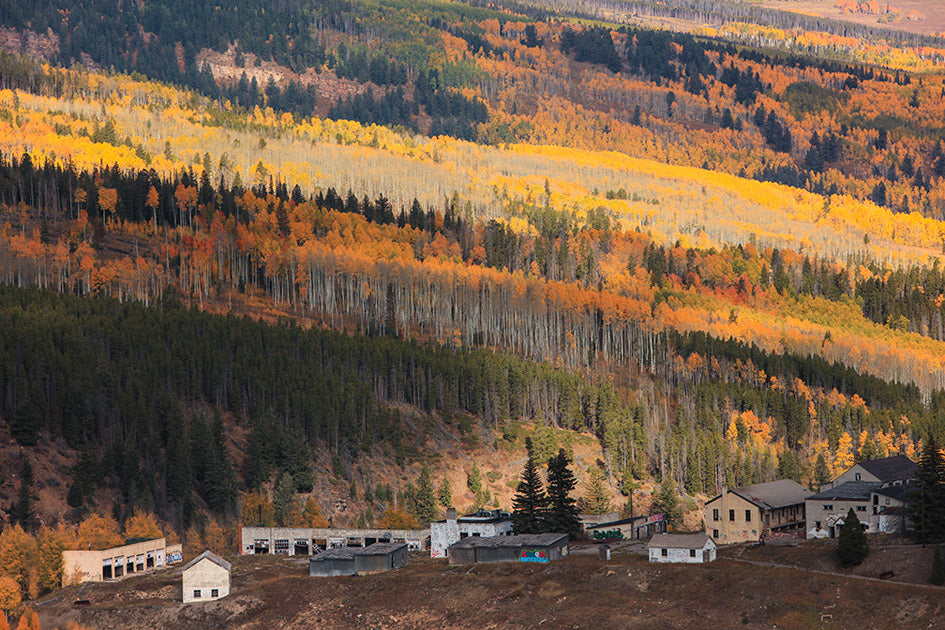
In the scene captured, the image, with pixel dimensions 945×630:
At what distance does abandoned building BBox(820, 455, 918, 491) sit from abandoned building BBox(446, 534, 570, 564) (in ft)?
94.3

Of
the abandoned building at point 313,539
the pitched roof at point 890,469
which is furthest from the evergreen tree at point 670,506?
the abandoned building at point 313,539

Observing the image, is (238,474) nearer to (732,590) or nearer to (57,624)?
(57,624)

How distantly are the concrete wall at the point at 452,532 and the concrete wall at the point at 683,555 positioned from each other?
64.8 feet

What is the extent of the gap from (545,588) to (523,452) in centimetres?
7781

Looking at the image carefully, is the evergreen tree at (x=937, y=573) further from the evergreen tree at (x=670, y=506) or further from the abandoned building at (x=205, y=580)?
the abandoned building at (x=205, y=580)

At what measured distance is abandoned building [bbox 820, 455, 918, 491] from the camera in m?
126

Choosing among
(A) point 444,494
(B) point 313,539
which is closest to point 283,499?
(A) point 444,494

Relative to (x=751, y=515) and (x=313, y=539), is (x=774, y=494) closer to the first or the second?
(x=751, y=515)

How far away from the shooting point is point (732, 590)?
328ft

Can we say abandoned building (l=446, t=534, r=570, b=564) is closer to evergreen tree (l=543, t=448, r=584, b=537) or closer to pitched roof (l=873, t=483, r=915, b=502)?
evergreen tree (l=543, t=448, r=584, b=537)

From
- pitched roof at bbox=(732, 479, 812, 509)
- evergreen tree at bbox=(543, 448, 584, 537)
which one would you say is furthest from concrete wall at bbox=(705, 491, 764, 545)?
evergreen tree at bbox=(543, 448, 584, 537)

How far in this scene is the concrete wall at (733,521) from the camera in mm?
126312

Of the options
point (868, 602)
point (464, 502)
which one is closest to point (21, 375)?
point (464, 502)

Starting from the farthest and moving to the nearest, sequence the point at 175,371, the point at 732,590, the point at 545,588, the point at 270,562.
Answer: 1. the point at 175,371
2. the point at 270,562
3. the point at 545,588
4. the point at 732,590
